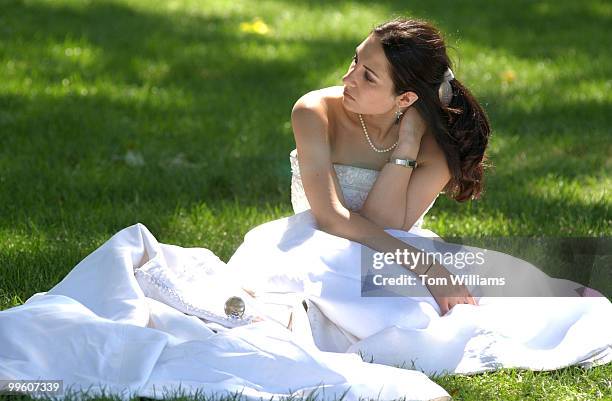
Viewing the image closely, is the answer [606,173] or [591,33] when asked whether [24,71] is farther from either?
[591,33]

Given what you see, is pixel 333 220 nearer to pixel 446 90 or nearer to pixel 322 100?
pixel 322 100

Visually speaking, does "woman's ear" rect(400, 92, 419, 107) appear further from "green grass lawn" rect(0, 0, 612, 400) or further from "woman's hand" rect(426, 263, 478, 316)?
"green grass lawn" rect(0, 0, 612, 400)

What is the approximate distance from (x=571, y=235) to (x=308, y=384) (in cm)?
212

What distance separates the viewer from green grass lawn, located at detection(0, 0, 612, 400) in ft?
16.7

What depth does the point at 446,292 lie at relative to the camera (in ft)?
13.3

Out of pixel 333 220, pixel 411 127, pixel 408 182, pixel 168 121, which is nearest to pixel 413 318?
pixel 333 220

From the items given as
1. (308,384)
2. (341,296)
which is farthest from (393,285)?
(308,384)

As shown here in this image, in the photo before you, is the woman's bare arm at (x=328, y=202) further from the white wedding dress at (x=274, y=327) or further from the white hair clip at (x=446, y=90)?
the white hair clip at (x=446, y=90)

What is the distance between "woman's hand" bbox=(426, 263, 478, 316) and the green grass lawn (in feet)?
1.14

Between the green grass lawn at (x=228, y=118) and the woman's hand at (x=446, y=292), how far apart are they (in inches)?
13.7

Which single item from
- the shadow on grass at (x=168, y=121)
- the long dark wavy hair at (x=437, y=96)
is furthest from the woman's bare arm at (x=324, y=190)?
the shadow on grass at (x=168, y=121)

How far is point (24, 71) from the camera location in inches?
292

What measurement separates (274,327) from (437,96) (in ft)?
3.91

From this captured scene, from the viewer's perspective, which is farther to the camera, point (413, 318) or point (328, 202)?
point (328, 202)
